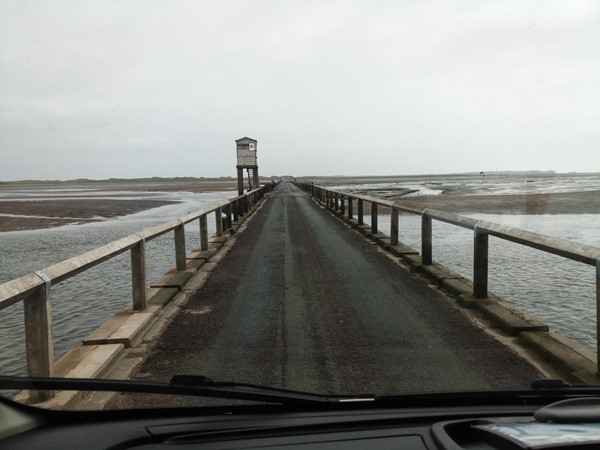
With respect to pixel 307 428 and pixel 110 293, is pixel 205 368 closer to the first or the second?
pixel 307 428

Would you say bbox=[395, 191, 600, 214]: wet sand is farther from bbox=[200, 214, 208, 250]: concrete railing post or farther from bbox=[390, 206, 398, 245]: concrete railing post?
bbox=[200, 214, 208, 250]: concrete railing post

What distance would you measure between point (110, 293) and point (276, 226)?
337 inches

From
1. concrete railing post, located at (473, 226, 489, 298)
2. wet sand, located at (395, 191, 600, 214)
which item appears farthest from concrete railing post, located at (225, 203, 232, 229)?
wet sand, located at (395, 191, 600, 214)

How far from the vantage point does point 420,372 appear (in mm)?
3963

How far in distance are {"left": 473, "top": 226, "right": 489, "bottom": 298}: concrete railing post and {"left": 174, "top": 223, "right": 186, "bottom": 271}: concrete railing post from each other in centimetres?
429

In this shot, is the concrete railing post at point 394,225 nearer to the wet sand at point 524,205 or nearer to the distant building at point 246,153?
the wet sand at point 524,205

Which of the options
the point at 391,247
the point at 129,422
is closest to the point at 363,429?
the point at 129,422

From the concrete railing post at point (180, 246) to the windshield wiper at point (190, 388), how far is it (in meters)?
5.49

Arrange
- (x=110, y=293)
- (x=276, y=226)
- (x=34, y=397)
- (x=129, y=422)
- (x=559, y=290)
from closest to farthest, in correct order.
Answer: (x=129, y=422), (x=34, y=397), (x=559, y=290), (x=110, y=293), (x=276, y=226)

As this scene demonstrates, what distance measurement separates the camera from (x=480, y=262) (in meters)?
5.95

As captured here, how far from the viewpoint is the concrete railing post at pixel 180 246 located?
309 inches

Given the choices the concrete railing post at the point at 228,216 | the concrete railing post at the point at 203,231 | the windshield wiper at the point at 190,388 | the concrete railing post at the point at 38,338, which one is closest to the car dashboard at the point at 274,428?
the windshield wiper at the point at 190,388

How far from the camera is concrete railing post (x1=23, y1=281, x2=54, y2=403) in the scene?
10.9 ft

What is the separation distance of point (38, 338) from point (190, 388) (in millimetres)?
1644
